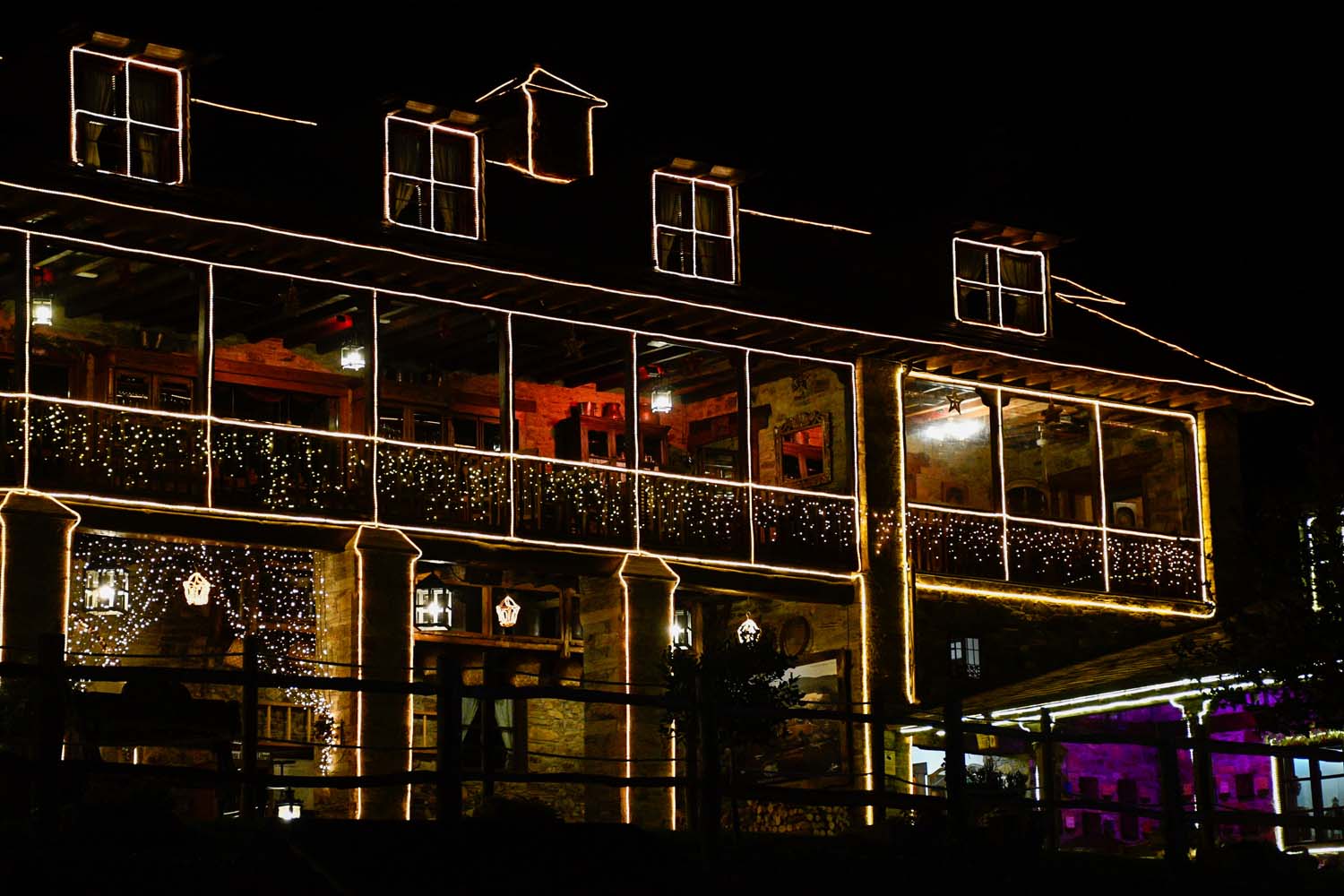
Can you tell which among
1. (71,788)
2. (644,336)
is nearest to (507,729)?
(644,336)

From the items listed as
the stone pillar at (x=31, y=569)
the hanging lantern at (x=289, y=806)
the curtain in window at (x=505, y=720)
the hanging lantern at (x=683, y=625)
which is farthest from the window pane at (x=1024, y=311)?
the stone pillar at (x=31, y=569)

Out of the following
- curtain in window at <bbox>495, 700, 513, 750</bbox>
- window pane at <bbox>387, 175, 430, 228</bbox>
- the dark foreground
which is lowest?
Answer: the dark foreground

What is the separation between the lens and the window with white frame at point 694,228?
2805 cm

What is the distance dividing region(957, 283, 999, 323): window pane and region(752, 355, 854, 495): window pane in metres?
2.12

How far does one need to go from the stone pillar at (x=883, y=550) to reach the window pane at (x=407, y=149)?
6637mm

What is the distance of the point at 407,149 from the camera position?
26141 millimetres

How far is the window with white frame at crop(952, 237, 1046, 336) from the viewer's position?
3100cm

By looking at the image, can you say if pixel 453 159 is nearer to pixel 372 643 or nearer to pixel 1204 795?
pixel 372 643

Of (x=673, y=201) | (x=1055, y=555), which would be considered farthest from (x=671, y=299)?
(x=1055, y=555)

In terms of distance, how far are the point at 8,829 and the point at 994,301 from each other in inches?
781

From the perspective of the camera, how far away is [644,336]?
2795 centimetres

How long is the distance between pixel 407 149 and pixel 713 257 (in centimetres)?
434

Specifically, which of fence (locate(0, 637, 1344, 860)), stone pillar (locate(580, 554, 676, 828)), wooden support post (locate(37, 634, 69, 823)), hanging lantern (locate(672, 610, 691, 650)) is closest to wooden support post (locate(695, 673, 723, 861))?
fence (locate(0, 637, 1344, 860))

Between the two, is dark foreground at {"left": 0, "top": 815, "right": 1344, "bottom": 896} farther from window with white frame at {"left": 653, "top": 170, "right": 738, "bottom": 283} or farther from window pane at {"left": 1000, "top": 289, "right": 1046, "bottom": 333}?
window pane at {"left": 1000, "top": 289, "right": 1046, "bottom": 333}
